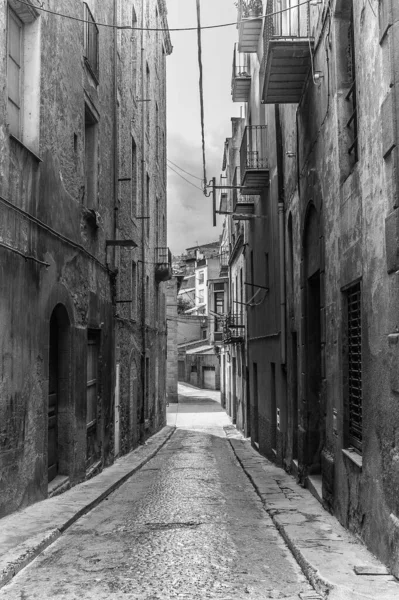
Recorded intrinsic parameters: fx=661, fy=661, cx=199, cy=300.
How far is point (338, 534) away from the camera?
667cm

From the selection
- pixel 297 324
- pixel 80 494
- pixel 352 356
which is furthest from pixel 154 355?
pixel 352 356

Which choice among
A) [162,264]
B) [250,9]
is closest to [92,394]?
[250,9]

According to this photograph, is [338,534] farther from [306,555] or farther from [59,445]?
[59,445]

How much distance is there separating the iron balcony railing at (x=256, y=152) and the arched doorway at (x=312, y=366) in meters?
5.92

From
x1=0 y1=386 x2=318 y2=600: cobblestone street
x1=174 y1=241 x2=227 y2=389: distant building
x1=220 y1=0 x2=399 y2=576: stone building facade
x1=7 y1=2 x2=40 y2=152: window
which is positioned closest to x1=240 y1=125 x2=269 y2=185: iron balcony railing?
x1=220 y1=0 x2=399 y2=576: stone building facade

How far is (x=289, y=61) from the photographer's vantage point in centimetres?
943

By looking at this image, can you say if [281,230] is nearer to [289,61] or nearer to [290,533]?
[289,61]

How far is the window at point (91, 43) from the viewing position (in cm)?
1145

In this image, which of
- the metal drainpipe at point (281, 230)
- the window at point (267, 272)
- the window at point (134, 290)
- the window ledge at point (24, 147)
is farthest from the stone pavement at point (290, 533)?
the window at point (134, 290)

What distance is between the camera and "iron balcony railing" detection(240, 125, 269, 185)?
15.9 m

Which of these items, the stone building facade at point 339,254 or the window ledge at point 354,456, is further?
the window ledge at point 354,456

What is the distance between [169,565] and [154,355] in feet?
60.1

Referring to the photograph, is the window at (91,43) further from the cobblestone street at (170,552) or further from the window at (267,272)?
the cobblestone street at (170,552)

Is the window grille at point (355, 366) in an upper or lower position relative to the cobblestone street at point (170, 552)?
upper
